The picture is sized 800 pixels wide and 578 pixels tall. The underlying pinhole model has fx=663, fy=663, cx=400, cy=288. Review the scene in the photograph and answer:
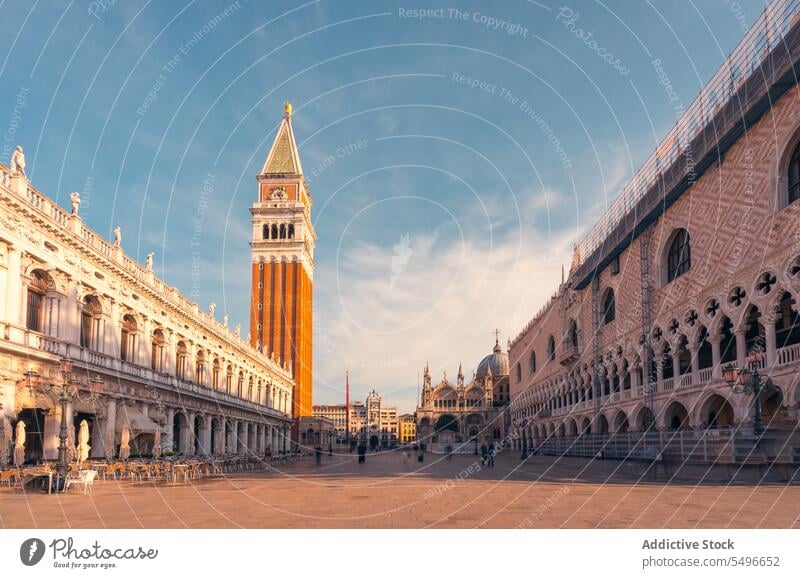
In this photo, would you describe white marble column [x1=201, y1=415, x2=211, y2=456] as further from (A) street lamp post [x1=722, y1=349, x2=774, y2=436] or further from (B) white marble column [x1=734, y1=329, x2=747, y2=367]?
(A) street lamp post [x1=722, y1=349, x2=774, y2=436]

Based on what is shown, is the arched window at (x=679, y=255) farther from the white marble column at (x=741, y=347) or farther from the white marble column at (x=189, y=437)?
the white marble column at (x=189, y=437)

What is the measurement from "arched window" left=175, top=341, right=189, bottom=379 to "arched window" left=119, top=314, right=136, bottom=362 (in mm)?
7199

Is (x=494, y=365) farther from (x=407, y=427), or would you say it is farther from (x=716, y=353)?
(x=716, y=353)

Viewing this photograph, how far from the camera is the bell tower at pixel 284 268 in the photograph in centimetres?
8412

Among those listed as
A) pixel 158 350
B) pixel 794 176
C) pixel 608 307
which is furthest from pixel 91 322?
pixel 608 307

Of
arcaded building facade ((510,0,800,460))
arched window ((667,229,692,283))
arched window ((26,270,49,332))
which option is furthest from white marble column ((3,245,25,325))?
arched window ((667,229,692,283))

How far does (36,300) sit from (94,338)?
14.9 feet

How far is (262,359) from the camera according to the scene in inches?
2594

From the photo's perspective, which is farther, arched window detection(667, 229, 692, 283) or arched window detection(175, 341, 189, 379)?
arched window detection(175, 341, 189, 379)

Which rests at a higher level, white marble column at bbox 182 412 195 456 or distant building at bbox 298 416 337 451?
white marble column at bbox 182 412 195 456

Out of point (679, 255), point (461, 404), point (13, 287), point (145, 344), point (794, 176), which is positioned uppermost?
point (794, 176)

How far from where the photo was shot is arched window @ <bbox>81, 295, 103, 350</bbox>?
29734mm

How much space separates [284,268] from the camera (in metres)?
85.2

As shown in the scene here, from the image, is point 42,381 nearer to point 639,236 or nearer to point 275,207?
point 639,236
